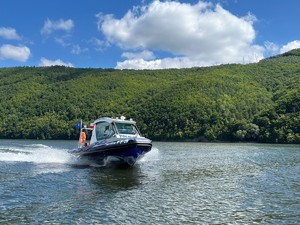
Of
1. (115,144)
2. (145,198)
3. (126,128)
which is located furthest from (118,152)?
(145,198)

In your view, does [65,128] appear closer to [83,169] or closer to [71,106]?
[71,106]

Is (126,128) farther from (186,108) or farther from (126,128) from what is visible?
(186,108)

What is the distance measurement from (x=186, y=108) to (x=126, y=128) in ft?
406

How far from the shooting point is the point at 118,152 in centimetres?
2988

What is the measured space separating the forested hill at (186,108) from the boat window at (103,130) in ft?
287

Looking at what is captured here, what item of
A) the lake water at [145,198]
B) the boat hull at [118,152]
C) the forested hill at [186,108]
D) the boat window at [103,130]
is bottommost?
the lake water at [145,198]

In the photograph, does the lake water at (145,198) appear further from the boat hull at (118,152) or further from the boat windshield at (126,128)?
the boat windshield at (126,128)

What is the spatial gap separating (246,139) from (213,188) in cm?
10179

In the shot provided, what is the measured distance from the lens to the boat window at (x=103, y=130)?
31484 millimetres

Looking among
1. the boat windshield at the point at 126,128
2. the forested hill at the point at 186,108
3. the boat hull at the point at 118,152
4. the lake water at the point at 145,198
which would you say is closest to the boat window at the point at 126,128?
the boat windshield at the point at 126,128

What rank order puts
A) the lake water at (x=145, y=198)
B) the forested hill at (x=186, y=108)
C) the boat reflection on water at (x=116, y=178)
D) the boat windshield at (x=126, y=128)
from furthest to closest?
the forested hill at (x=186, y=108) < the boat windshield at (x=126, y=128) < the boat reflection on water at (x=116, y=178) < the lake water at (x=145, y=198)

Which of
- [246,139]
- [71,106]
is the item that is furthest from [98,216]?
[71,106]

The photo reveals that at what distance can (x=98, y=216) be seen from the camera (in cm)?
1504

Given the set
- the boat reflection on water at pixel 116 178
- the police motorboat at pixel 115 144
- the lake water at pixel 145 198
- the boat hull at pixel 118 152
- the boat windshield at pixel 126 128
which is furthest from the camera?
the boat windshield at pixel 126 128
